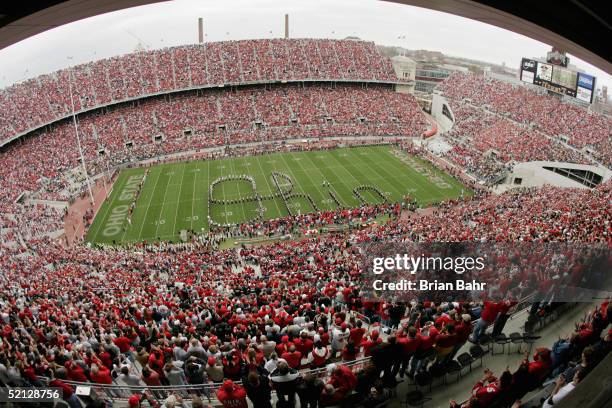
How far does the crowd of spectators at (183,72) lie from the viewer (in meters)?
45.3

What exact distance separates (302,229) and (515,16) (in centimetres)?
2181

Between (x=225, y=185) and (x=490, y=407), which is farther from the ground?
(x=490, y=407)

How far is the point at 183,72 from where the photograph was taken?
174 feet

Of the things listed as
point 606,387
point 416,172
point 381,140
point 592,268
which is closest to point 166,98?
point 381,140

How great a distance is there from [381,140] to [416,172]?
9.63m

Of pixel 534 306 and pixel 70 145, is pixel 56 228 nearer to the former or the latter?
pixel 70 145

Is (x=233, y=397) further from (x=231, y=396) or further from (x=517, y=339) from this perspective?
(x=517, y=339)

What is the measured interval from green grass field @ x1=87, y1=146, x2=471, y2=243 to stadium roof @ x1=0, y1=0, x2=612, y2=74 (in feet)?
73.0

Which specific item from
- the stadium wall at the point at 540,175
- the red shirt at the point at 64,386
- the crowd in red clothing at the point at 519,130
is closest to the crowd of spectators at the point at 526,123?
the crowd in red clothing at the point at 519,130

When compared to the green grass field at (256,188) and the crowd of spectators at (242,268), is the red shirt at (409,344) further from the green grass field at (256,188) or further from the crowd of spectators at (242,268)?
the green grass field at (256,188)

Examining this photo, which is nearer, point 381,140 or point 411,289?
point 411,289

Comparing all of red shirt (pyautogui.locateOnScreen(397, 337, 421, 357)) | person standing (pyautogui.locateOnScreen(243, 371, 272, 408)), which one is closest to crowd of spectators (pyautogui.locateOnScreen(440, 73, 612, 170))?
red shirt (pyautogui.locateOnScreen(397, 337, 421, 357))

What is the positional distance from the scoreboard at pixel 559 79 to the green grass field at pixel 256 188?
14767mm

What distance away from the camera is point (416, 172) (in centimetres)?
3662
